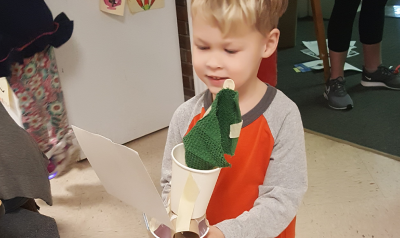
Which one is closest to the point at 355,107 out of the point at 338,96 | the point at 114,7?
the point at 338,96

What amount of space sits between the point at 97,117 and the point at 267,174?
132 cm

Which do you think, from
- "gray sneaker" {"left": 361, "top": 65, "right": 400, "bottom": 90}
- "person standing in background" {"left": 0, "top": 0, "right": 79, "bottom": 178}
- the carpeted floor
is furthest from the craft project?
"gray sneaker" {"left": 361, "top": 65, "right": 400, "bottom": 90}

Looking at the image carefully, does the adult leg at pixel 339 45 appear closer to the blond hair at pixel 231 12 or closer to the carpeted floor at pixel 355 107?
the carpeted floor at pixel 355 107

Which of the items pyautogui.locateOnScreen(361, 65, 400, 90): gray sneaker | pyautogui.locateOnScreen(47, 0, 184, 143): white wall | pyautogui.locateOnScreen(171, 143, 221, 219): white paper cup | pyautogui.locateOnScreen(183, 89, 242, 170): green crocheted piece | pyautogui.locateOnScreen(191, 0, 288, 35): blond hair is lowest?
pyautogui.locateOnScreen(361, 65, 400, 90): gray sneaker

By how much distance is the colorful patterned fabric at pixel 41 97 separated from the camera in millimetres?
1399

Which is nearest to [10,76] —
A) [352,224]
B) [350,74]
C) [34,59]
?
[34,59]

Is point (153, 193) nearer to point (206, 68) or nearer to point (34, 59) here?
point (206, 68)

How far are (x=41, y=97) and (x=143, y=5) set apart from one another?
688 millimetres

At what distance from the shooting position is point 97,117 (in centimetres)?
190

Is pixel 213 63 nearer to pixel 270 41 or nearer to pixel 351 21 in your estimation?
pixel 270 41

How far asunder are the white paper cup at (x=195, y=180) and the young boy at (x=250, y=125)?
77 millimetres

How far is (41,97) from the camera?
1.47 m

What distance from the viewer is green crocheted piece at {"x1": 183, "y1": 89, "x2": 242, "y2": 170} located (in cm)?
57

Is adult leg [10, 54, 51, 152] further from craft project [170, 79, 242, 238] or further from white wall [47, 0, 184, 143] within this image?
craft project [170, 79, 242, 238]
